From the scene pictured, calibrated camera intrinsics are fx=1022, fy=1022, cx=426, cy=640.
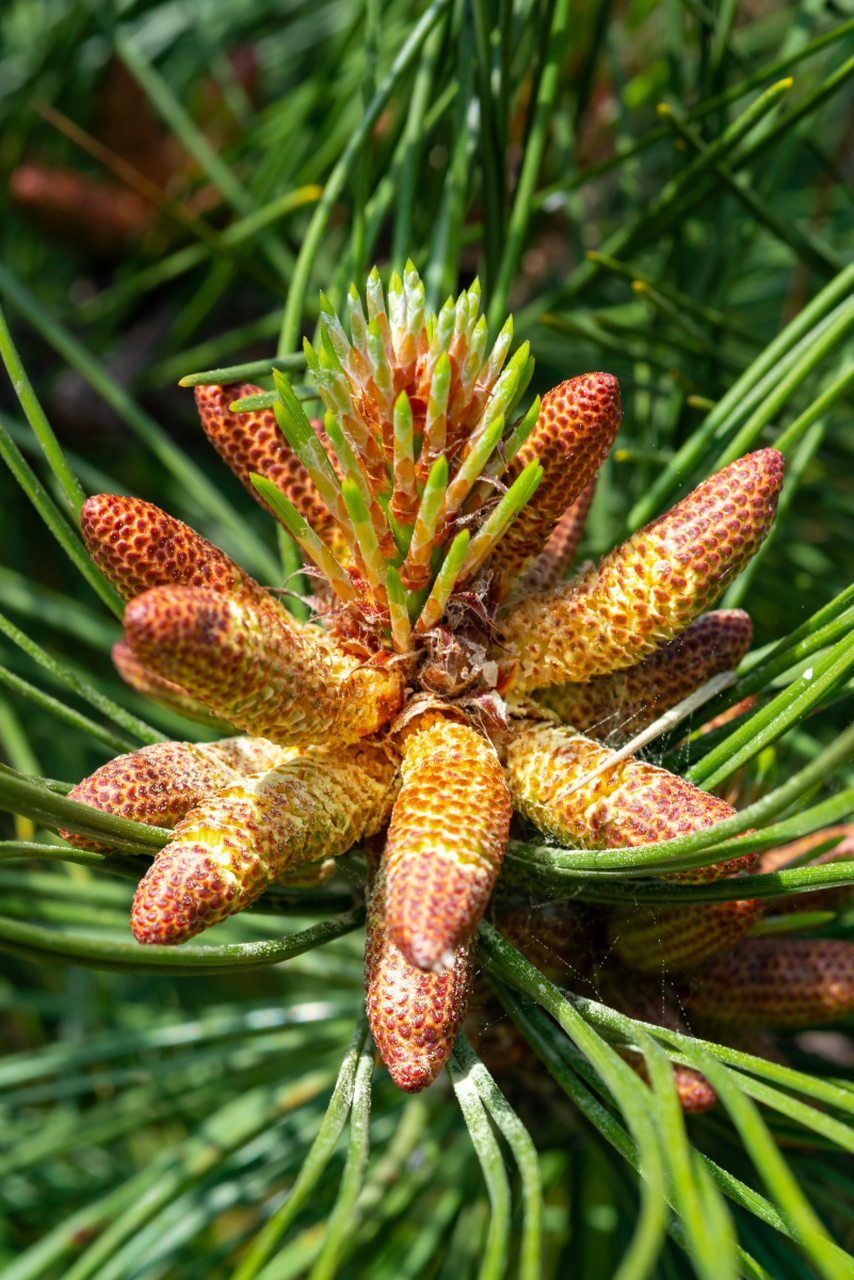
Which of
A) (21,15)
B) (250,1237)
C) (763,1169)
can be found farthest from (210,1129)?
(21,15)

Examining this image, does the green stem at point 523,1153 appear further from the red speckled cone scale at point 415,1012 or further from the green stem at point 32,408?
the green stem at point 32,408

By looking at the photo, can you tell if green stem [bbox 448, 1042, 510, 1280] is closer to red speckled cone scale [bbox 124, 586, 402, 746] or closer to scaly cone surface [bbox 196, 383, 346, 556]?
red speckled cone scale [bbox 124, 586, 402, 746]

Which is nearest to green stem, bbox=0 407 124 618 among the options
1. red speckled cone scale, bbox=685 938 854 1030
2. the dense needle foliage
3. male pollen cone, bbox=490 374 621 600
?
the dense needle foliage

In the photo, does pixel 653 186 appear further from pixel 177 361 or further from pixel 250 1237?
pixel 250 1237

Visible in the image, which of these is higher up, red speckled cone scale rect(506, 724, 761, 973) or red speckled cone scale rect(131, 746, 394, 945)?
red speckled cone scale rect(506, 724, 761, 973)

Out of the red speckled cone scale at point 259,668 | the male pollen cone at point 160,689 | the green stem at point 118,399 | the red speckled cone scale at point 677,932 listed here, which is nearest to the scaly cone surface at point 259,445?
the red speckled cone scale at point 259,668

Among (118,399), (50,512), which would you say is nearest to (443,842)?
(50,512)

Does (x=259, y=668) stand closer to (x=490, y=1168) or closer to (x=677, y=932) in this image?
(x=490, y=1168)
